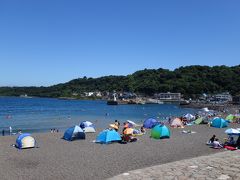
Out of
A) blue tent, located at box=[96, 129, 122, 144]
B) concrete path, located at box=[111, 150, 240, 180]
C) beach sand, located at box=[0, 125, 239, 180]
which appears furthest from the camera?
blue tent, located at box=[96, 129, 122, 144]

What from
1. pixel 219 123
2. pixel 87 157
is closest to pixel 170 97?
pixel 219 123

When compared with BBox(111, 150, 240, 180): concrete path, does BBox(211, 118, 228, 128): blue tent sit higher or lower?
lower

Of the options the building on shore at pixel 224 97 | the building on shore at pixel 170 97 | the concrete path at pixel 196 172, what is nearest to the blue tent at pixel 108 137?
the concrete path at pixel 196 172

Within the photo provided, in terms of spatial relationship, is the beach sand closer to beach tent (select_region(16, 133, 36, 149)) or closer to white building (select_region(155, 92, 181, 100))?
beach tent (select_region(16, 133, 36, 149))

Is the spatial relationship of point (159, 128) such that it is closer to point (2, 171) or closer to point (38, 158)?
point (38, 158)

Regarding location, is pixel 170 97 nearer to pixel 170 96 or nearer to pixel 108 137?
pixel 170 96

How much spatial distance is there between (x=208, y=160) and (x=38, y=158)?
1011cm

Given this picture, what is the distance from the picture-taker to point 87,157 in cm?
1967

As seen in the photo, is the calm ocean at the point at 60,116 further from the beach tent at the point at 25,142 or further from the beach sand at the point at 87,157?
the beach sand at the point at 87,157

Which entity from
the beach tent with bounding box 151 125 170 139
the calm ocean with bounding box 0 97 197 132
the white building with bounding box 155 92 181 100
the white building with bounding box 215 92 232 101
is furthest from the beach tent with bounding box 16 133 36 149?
the white building with bounding box 155 92 181 100

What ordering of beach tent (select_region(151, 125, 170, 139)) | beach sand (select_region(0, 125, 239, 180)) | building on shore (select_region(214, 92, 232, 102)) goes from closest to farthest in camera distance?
beach sand (select_region(0, 125, 239, 180)) → beach tent (select_region(151, 125, 170, 139)) → building on shore (select_region(214, 92, 232, 102))

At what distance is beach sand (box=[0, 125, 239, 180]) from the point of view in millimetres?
15859

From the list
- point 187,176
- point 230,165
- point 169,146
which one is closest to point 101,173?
point 187,176

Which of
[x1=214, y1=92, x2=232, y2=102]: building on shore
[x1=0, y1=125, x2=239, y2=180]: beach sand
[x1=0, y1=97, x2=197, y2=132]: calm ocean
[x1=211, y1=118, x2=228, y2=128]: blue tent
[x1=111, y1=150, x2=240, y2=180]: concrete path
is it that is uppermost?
[x1=214, y1=92, x2=232, y2=102]: building on shore
